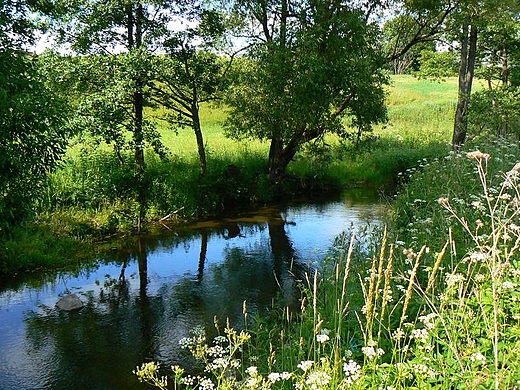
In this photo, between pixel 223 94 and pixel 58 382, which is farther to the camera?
pixel 223 94

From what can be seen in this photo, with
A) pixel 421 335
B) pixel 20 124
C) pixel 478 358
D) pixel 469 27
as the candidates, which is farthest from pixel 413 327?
pixel 469 27

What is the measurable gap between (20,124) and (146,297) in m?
3.92

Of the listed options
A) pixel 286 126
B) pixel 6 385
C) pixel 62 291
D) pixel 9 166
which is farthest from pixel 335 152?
pixel 6 385

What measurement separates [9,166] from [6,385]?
11.0 ft

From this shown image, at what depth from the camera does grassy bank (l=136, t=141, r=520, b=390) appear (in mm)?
2713

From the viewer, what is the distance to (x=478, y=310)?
349cm

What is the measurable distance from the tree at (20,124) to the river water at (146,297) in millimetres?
1931

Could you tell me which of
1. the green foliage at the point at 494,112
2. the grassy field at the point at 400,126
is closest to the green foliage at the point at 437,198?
the grassy field at the point at 400,126

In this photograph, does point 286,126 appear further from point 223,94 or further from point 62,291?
point 62,291

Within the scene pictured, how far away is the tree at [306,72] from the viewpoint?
14.9 m

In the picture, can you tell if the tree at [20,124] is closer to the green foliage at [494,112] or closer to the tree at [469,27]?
the tree at [469,27]

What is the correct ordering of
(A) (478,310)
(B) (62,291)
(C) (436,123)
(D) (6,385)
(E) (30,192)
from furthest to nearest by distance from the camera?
1. (C) (436,123)
2. (B) (62,291)
3. (E) (30,192)
4. (D) (6,385)
5. (A) (478,310)

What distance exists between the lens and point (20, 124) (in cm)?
814

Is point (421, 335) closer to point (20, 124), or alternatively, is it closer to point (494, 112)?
point (20, 124)
